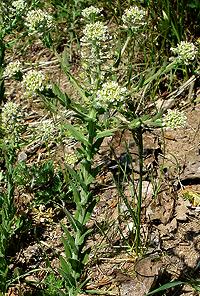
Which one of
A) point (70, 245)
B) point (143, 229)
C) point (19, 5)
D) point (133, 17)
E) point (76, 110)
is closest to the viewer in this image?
point (76, 110)

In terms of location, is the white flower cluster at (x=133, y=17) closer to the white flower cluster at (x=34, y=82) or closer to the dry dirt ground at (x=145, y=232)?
the white flower cluster at (x=34, y=82)

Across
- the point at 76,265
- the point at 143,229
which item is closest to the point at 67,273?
the point at 76,265

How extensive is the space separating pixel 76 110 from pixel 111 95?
0.55ft

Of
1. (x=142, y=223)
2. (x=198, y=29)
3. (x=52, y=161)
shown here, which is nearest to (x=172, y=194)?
(x=142, y=223)

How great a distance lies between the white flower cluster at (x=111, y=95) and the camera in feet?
5.56

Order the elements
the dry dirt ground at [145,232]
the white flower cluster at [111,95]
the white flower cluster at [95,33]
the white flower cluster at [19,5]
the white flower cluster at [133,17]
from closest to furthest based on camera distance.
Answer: the white flower cluster at [111,95] < the white flower cluster at [95,33] < the white flower cluster at [133,17] < the white flower cluster at [19,5] < the dry dirt ground at [145,232]

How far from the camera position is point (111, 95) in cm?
170

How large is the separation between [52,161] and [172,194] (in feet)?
1.90

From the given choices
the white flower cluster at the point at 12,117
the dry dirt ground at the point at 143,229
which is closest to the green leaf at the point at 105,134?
the white flower cluster at the point at 12,117

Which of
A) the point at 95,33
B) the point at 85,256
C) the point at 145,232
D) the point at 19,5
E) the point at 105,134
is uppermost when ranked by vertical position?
the point at 19,5

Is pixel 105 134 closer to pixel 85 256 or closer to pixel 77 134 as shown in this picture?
pixel 77 134

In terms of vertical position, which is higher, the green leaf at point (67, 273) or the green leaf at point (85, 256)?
the green leaf at point (85, 256)

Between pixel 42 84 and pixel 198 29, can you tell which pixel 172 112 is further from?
pixel 198 29

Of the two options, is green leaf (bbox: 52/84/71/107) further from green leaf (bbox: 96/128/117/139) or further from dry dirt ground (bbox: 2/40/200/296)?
dry dirt ground (bbox: 2/40/200/296)
